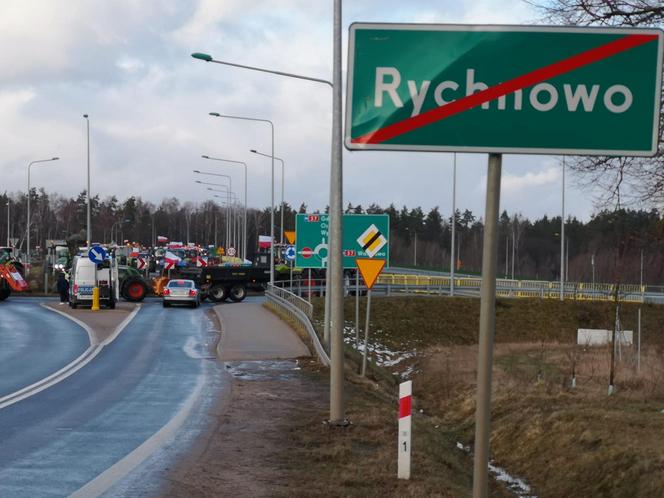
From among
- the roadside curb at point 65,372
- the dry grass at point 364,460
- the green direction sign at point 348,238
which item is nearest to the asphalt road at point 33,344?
the roadside curb at point 65,372

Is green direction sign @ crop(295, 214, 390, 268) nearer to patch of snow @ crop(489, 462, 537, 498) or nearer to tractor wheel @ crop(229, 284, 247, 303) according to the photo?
patch of snow @ crop(489, 462, 537, 498)

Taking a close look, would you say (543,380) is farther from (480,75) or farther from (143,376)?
(480,75)

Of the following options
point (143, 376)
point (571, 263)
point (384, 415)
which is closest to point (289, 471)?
point (384, 415)

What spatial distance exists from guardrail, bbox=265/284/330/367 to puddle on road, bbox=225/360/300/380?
75 centimetres

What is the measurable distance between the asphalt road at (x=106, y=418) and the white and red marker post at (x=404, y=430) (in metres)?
2.59

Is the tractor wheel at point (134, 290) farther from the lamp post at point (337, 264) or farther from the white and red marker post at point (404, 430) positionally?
the white and red marker post at point (404, 430)

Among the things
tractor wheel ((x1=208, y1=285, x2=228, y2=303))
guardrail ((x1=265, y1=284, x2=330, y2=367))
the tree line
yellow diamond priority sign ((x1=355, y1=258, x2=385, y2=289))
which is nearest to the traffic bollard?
guardrail ((x1=265, y1=284, x2=330, y2=367))

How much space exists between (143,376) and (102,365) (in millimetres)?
2816

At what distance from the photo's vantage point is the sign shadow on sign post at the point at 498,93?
16.4ft

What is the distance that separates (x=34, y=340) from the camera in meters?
28.9

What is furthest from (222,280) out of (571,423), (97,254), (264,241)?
(571,423)

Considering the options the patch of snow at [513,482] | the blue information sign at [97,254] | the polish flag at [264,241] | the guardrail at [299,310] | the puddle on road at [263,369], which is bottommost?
the patch of snow at [513,482]

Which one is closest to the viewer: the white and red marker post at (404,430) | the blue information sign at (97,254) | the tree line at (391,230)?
the white and red marker post at (404,430)

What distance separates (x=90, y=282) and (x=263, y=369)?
23.2 meters
